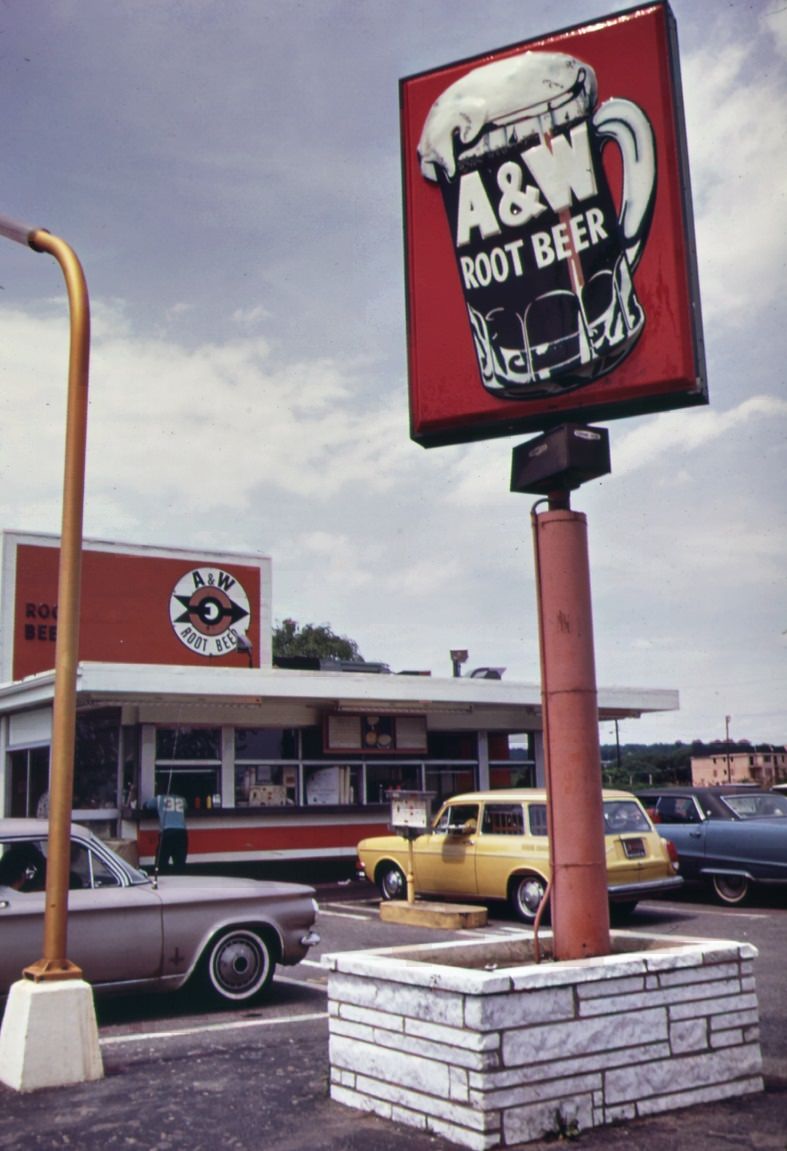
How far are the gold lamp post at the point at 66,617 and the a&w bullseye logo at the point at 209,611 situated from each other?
18.5m

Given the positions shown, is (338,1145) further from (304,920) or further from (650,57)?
(650,57)

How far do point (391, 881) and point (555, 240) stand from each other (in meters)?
11.3

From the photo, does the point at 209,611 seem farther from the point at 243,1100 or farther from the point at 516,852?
the point at 243,1100

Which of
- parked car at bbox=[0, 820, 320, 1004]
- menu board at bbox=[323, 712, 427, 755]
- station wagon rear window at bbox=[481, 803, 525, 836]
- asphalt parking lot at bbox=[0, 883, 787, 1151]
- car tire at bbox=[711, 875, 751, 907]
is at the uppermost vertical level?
menu board at bbox=[323, 712, 427, 755]

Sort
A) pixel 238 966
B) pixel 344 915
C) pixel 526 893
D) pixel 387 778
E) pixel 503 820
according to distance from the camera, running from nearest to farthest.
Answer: pixel 238 966 < pixel 526 893 < pixel 503 820 < pixel 344 915 < pixel 387 778

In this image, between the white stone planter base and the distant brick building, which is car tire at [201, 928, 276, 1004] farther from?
the distant brick building

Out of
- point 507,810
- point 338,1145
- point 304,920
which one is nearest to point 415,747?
point 507,810

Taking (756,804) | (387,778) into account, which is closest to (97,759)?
(387,778)

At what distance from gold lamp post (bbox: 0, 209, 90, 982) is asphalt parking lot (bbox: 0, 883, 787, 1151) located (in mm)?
870

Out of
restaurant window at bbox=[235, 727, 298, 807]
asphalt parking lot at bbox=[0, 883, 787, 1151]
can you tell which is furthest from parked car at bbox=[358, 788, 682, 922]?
restaurant window at bbox=[235, 727, 298, 807]

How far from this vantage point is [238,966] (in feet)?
29.7

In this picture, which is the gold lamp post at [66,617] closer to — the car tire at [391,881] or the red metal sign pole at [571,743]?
the red metal sign pole at [571,743]

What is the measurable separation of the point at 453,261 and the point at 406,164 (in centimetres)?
80

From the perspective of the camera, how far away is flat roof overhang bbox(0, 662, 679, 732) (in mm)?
17312
